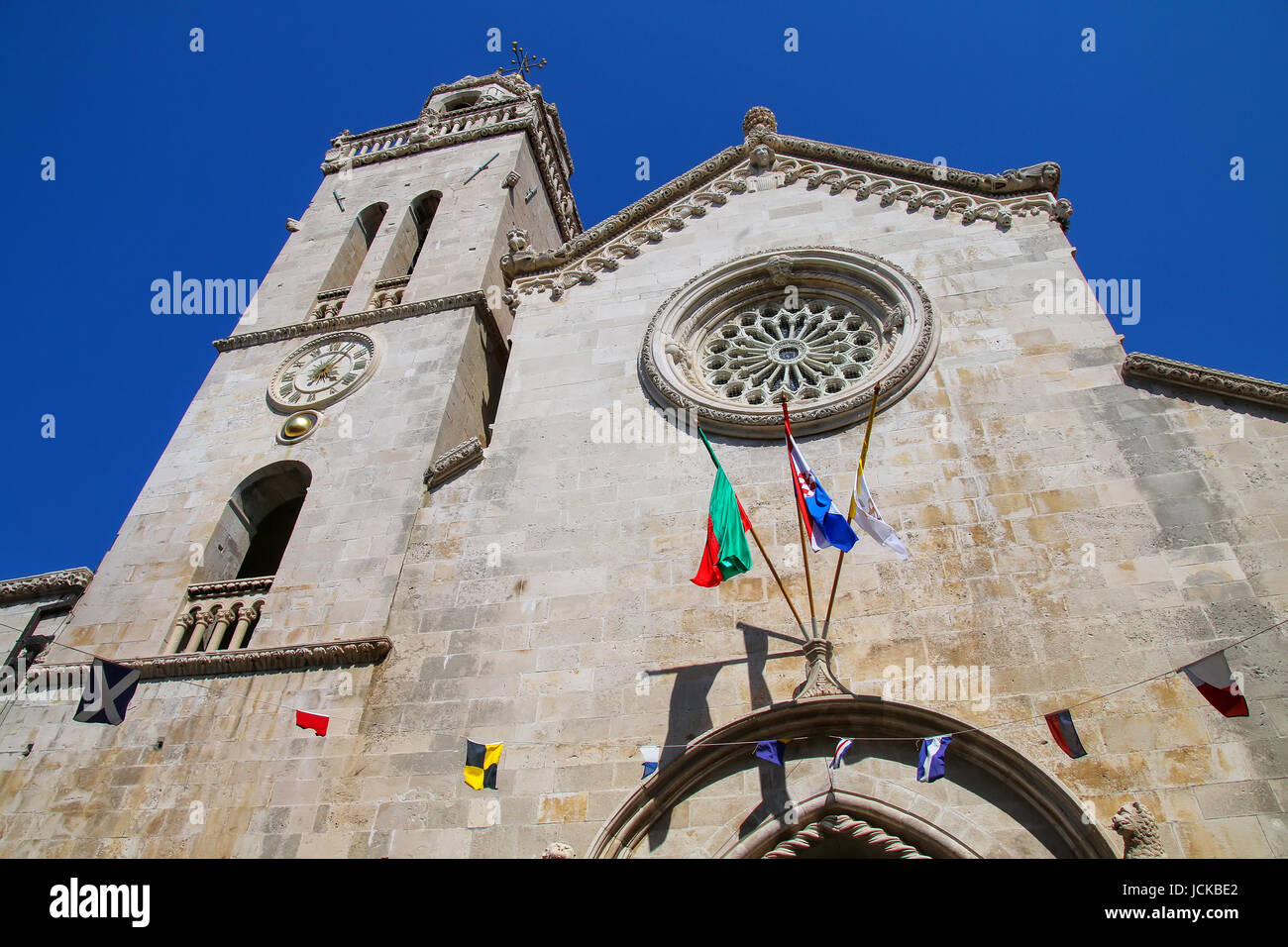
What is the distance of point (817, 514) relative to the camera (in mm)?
10180

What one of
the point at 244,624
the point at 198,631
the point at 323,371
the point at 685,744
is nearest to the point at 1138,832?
the point at 685,744

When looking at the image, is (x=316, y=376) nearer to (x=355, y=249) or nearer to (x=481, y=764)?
(x=355, y=249)

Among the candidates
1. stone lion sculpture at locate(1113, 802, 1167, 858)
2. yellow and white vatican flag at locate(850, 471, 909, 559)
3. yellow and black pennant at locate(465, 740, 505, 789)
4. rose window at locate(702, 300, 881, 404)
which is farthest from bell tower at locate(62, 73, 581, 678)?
stone lion sculpture at locate(1113, 802, 1167, 858)

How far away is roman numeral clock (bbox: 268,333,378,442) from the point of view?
15.6 metres

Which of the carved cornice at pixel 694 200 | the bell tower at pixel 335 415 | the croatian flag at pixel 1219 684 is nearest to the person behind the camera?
the croatian flag at pixel 1219 684

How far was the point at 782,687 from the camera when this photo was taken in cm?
980

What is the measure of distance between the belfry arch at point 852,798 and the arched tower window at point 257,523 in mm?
7741

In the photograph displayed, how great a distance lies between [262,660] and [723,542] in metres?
5.71

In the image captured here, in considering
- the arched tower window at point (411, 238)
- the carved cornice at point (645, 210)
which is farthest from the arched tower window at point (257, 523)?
the arched tower window at point (411, 238)

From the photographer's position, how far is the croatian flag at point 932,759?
27.9 ft

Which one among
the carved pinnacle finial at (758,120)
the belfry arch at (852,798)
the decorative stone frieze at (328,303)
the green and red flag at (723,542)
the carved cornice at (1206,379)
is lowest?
the belfry arch at (852,798)

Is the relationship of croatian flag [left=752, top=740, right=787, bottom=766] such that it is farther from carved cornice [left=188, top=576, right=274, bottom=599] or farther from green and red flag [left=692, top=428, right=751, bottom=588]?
carved cornice [left=188, top=576, right=274, bottom=599]

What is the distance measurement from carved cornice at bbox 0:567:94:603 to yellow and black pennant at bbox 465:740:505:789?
750 centimetres

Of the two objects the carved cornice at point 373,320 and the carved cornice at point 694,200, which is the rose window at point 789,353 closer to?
the carved cornice at point 694,200
